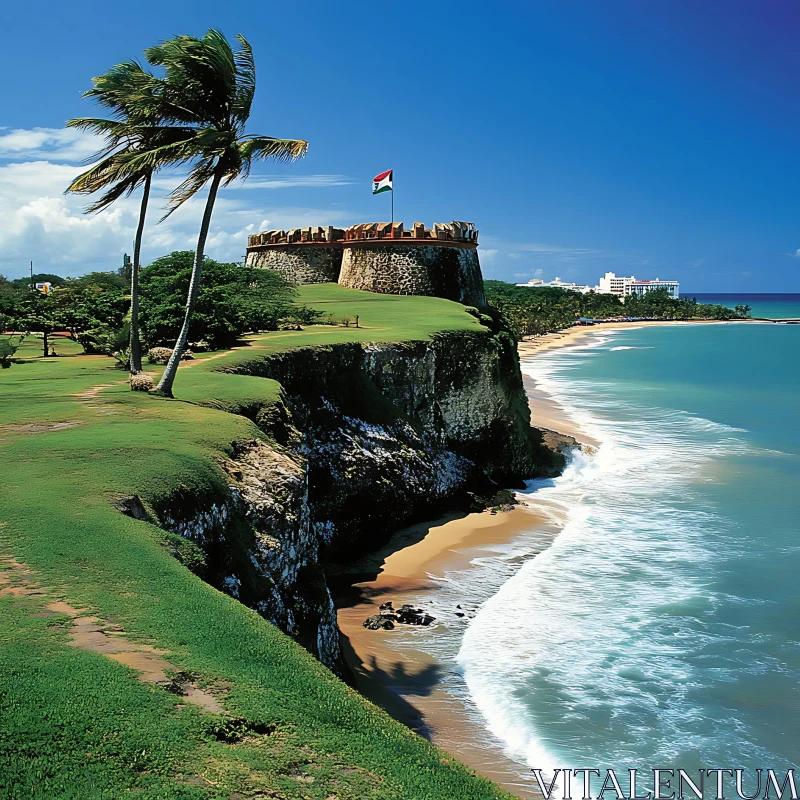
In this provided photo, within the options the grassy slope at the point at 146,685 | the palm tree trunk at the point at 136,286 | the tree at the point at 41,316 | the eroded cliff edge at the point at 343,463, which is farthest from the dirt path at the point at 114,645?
the tree at the point at 41,316

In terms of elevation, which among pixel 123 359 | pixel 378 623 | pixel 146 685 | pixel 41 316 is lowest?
pixel 378 623

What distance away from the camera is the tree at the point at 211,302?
74.7ft

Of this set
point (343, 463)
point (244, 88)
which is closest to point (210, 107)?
point (244, 88)

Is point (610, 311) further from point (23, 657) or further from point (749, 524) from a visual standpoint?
point (23, 657)

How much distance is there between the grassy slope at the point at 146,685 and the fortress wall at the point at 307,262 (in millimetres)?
32099

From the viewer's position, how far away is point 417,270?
37938mm

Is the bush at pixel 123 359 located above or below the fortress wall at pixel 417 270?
below

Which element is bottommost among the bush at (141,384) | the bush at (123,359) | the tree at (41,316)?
the bush at (141,384)

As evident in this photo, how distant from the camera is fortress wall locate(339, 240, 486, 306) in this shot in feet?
124

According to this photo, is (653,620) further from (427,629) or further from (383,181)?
(383,181)

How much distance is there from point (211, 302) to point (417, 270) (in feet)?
53.4

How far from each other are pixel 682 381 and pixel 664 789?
2129 inches

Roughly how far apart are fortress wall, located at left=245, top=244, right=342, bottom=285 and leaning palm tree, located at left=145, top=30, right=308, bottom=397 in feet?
88.6

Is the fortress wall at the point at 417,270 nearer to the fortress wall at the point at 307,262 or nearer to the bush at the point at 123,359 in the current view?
the fortress wall at the point at 307,262
